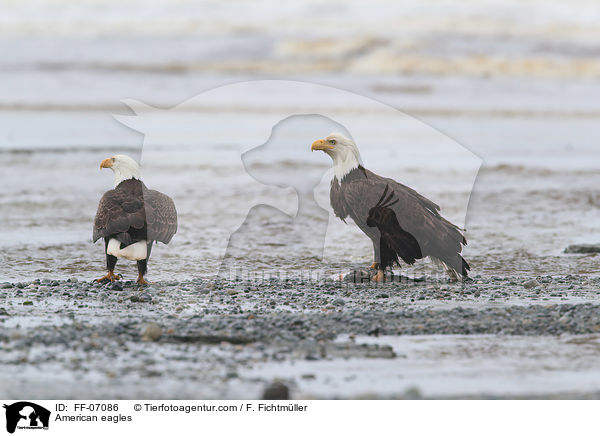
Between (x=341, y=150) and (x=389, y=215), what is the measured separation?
24.7 inches

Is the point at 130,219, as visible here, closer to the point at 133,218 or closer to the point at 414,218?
the point at 133,218

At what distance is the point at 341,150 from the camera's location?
6.68 meters

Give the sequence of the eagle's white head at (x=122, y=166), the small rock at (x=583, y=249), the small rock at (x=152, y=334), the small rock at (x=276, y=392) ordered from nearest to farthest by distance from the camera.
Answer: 1. the small rock at (x=276, y=392)
2. the small rock at (x=152, y=334)
3. the eagle's white head at (x=122, y=166)
4. the small rock at (x=583, y=249)

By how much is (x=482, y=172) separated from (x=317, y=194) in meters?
3.48

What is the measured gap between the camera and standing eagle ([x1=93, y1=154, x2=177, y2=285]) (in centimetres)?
609

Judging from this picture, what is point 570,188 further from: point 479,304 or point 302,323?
point 302,323

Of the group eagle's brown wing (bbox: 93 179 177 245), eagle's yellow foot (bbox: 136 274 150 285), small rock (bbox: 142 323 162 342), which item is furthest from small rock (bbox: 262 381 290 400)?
eagle's yellow foot (bbox: 136 274 150 285)

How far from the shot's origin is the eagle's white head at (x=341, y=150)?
6.65 metres

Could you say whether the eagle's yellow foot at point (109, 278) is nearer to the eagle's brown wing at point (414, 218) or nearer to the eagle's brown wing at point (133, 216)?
the eagle's brown wing at point (133, 216)

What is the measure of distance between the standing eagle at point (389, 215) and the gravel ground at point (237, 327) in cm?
24

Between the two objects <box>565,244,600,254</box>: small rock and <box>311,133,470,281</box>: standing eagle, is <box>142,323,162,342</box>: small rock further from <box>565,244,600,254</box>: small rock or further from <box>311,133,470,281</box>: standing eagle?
<box>565,244,600,254</box>: small rock
